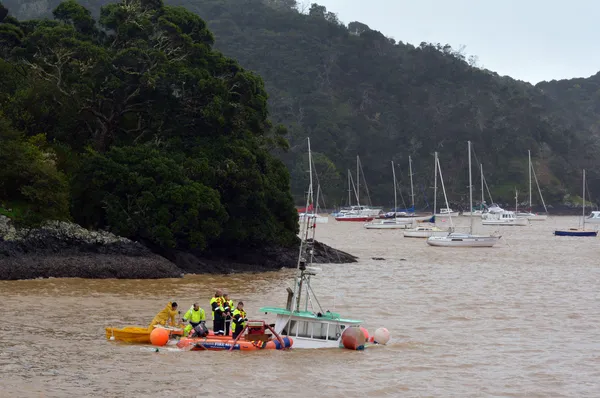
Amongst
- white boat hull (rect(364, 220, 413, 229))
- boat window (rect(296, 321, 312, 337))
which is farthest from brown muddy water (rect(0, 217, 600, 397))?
white boat hull (rect(364, 220, 413, 229))

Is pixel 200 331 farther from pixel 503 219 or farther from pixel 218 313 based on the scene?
pixel 503 219

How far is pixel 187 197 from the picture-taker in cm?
4638

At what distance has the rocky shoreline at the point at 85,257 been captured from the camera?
40.7 metres

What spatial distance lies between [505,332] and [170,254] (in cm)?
2159

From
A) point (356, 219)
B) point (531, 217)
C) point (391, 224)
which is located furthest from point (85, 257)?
point (531, 217)

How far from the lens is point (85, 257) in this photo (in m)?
42.8

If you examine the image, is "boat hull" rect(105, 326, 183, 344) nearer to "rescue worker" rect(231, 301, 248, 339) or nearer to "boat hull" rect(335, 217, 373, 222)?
"rescue worker" rect(231, 301, 248, 339)

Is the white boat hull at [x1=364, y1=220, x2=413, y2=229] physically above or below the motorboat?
above

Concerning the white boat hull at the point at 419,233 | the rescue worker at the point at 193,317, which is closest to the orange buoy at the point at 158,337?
the rescue worker at the point at 193,317

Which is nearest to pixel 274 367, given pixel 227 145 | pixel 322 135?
pixel 227 145

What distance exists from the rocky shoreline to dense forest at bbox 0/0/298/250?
839 mm

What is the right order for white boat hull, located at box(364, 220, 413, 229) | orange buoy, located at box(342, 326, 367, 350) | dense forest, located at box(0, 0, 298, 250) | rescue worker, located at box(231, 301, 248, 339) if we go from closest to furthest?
orange buoy, located at box(342, 326, 367, 350) < rescue worker, located at box(231, 301, 248, 339) < dense forest, located at box(0, 0, 298, 250) < white boat hull, located at box(364, 220, 413, 229)

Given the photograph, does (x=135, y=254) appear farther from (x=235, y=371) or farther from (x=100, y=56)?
(x=235, y=371)

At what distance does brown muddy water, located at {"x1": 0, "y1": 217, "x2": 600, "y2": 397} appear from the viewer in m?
22.3
